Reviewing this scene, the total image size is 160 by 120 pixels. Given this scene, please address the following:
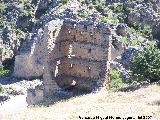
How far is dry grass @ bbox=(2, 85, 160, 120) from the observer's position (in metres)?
32.5

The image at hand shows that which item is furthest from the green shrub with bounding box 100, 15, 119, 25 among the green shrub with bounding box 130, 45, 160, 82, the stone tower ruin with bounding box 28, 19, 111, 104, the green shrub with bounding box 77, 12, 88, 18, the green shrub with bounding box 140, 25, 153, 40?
the green shrub with bounding box 130, 45, 160, 82

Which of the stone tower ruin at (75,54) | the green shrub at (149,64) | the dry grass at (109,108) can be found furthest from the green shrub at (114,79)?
the dry grass at (109,108)

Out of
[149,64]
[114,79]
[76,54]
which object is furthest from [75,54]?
[149,64]

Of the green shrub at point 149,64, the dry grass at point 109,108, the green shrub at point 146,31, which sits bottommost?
the dry grass at point 109,108

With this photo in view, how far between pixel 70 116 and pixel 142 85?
11.8 m

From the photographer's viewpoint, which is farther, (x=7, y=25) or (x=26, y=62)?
(x=7, y=25)

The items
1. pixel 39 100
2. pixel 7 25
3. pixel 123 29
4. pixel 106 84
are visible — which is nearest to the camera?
pixel 106 84

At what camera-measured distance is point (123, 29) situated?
6462 centimetres

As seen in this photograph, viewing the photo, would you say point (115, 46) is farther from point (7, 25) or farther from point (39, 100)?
point (7, 25)

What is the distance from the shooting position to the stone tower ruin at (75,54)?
183 ft

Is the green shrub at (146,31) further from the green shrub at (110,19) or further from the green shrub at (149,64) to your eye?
the green shrub at (149,64)

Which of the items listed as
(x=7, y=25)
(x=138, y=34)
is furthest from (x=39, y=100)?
(x=7, y=25)

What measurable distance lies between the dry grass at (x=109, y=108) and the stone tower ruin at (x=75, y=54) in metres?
14.8

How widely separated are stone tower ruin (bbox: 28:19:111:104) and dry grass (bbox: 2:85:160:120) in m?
14.8
